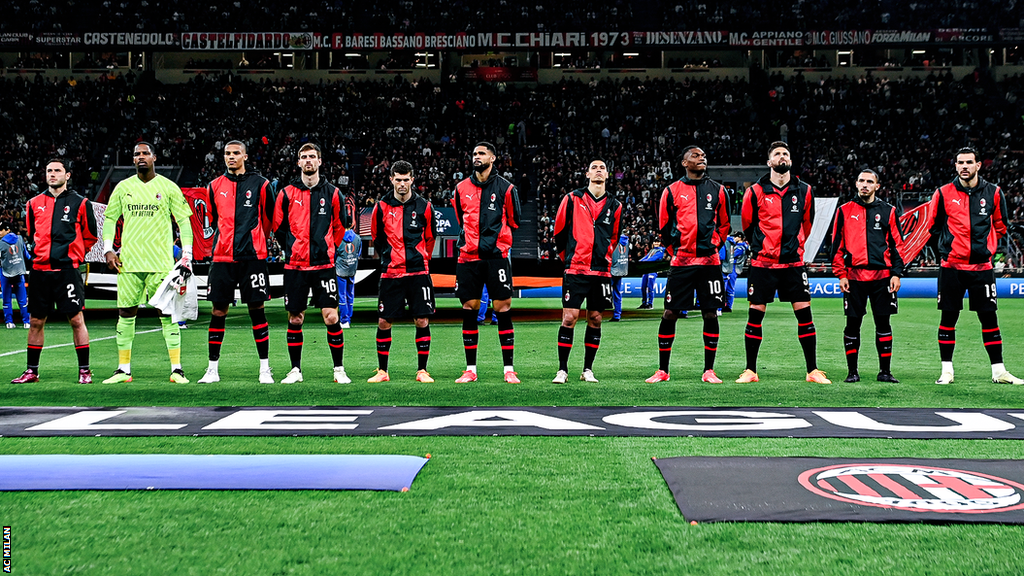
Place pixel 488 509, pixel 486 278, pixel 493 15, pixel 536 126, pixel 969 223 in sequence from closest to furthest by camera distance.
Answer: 1. pixel 488 509
2. pixel 969 223
3. pixel 486 278
4. pixel 536 126
5. pixel 493 15

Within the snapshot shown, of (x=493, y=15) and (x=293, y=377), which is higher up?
(x=493, y=15)

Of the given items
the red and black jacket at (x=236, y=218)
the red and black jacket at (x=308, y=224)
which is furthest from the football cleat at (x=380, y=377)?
the red and black jacket at (x=236, y=218)

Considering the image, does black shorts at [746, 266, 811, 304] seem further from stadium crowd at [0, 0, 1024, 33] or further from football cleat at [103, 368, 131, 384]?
stadium crowd at [0, 0, 1024, 33]

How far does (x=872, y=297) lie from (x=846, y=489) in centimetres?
449

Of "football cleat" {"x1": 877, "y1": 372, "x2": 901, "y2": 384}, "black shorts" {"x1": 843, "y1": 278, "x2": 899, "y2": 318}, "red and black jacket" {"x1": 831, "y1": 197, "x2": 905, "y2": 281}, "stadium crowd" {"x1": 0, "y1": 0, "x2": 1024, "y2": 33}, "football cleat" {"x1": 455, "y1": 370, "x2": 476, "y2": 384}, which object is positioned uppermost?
"stadium crowd" {"x1": 0, "y1": 0, "x2": 1024, "y2": 33}

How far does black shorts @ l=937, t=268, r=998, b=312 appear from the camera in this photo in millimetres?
7086

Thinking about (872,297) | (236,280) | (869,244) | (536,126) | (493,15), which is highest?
(493,15)

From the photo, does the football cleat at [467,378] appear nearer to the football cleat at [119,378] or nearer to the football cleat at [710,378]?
the football cleat at [710,378]

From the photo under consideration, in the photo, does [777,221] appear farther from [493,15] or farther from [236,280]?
[493,15]

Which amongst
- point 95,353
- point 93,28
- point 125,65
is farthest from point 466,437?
point 125,65

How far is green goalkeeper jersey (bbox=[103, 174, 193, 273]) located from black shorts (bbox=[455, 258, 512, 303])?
2.51 metres

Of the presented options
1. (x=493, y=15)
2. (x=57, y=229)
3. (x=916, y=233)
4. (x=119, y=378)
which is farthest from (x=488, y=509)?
(x=493, y=15)

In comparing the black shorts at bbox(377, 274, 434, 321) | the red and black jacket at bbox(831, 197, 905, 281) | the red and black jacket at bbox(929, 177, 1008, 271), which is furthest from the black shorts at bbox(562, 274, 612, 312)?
the red and black jacket at bbox(929, 177, 1008, 271)

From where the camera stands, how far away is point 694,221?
7.31 meters
